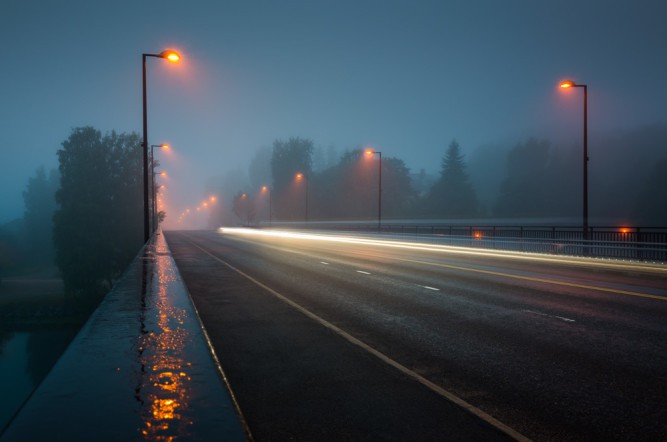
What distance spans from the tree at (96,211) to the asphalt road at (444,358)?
2437 inches

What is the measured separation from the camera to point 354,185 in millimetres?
111000

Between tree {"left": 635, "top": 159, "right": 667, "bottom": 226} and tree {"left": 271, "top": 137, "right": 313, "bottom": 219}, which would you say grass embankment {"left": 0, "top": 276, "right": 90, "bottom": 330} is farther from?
tree {"left": 635, "top": 159, "right": 667, "bottom": 226}

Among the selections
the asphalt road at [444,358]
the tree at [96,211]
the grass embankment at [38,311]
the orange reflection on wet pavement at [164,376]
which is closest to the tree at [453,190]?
the tree at [96,211]

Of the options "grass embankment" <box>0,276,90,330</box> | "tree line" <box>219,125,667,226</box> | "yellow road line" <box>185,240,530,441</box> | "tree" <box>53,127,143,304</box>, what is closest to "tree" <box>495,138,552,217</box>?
"tree line" <box>219,125,667,226</box>

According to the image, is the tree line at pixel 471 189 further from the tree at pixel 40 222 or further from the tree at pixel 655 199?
the tree at pixel 40 222

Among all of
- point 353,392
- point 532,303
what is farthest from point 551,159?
point 353,392

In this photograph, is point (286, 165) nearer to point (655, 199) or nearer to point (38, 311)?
point (38, 311)

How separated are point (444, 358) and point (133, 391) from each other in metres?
4.29

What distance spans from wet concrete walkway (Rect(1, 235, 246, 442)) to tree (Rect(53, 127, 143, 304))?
66.9 meters

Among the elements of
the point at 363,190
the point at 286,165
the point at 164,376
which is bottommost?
the point at 164,376

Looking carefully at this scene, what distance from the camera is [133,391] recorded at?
11.0 ft

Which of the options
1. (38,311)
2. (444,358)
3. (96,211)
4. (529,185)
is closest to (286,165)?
(529,185)

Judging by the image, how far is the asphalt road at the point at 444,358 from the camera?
14.1ft

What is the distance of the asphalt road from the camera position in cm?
431
